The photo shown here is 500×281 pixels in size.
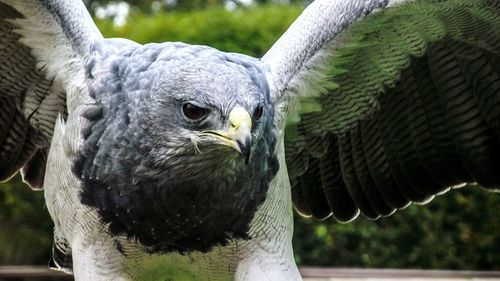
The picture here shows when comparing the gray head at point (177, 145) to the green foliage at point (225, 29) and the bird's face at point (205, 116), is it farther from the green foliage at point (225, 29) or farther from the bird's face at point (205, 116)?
the green foliage at point (225, 29)

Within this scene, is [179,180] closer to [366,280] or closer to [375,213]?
[375,213]

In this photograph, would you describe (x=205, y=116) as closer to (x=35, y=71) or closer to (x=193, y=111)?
(x=193, y=111)

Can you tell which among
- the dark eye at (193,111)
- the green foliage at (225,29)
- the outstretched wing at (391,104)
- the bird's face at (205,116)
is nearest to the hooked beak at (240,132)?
the bird's face at (205,116)

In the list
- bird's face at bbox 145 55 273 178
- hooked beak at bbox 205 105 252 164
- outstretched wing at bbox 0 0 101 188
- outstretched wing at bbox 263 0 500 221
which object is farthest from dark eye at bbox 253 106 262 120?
outstretched wing at bbox 0 0 101 188

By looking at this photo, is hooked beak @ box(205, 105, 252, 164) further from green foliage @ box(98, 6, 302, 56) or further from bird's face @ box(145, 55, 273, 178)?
green foliage @ box(98, 6, 302, 56)

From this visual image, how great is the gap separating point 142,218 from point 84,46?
0.77 meters

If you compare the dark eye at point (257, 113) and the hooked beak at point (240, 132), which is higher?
the dark eye at point (257, 113)

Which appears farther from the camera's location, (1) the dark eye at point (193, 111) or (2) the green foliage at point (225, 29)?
(2) the green foliage at point (225, 29)

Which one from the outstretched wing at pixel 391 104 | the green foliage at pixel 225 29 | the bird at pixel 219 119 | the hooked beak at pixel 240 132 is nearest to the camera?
the hooked beak at pixel 240 132

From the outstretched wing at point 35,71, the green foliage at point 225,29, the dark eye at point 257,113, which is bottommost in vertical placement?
the outstretched wing at point 35,71

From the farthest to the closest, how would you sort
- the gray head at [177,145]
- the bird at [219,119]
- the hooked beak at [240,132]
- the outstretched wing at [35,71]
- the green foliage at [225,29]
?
the green foliage at [225,29]
the outstretched wing at [35,71]
the bird at [219,119]
the gray head at [177,145]
the hooked beak at [240,132]

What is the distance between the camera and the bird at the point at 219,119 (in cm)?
316

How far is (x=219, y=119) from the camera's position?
2.95 m

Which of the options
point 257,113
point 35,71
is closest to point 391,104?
point 257,113
